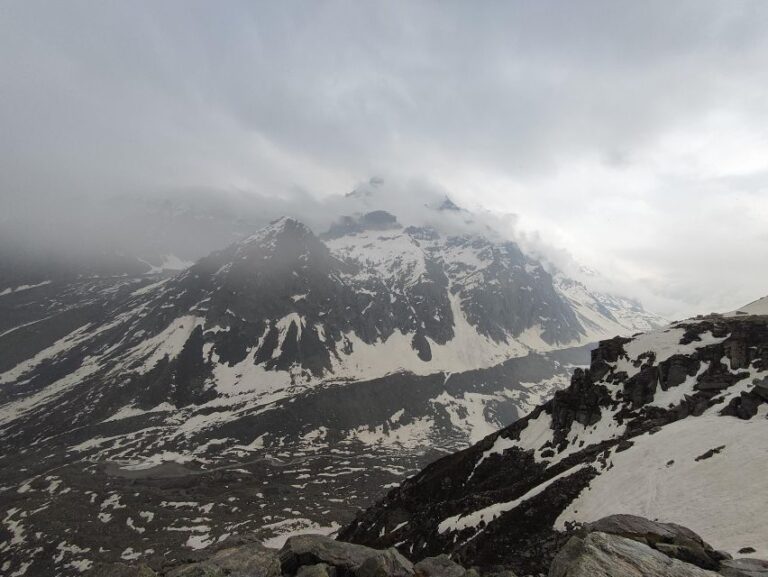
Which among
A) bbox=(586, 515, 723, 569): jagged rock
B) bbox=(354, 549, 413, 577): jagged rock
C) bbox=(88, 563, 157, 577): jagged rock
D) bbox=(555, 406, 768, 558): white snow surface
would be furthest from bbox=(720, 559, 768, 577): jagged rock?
bbox=(88, 563, 157, 577): jagged rock

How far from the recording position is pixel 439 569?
83.3 ft

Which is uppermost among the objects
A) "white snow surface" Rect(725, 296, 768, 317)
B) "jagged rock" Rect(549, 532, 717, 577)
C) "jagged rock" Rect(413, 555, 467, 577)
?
"white snow surface" Rect(725, 296, 768, 317)

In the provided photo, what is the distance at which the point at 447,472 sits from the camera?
7706 cm

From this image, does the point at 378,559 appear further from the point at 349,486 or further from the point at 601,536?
the point at 349,486

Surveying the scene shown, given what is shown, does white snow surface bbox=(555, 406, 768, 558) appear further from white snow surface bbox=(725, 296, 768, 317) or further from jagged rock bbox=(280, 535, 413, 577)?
white snow surface bbox=(725, 296, 768, 317)

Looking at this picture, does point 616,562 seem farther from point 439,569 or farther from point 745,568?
point 439,569

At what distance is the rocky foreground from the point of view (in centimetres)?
1540

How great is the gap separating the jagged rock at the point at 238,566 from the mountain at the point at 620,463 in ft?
73.0

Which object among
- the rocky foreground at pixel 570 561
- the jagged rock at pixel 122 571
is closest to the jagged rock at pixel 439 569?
the rocky foreground at pixel 570 561

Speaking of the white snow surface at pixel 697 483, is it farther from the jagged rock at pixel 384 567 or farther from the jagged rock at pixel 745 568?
the jagged rock at pixel 384 567

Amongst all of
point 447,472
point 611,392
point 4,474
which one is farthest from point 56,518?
point 611,392

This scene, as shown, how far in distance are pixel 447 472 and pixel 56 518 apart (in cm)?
10509

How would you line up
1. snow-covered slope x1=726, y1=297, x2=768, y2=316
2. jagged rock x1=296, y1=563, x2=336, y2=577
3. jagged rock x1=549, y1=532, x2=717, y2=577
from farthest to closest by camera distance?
1. snow-covered slope x1=726, y1=297, x2=768, y2=316
2. jagged rock x1=296, y1=563, x2=336, y2=577
3. jagged rock x1=549, y1=532, x2=717, y2=577

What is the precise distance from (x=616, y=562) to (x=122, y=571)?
25474 millimetres
